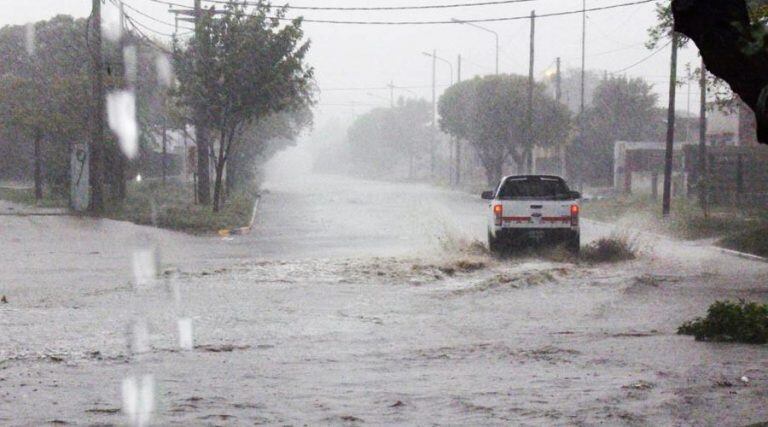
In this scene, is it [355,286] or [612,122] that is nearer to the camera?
[355,286]

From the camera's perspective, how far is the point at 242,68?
117 ft

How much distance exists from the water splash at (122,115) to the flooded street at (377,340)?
697 inches

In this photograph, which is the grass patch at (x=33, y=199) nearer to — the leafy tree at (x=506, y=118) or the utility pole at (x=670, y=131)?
the utility pole at (x=670, y=131)

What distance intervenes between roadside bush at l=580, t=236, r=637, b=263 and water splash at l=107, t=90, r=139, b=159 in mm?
22535

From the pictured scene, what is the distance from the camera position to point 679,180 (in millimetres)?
53688

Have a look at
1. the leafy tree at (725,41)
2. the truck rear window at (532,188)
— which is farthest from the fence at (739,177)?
the leafy tree at (725,41)

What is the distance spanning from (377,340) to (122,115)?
33.1 meters

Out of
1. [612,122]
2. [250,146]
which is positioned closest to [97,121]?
[250,146]

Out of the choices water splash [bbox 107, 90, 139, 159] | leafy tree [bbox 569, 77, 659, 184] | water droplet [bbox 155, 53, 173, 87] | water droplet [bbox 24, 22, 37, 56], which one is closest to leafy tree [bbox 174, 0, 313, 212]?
water splash [bbox 107, 90, 139, 159]

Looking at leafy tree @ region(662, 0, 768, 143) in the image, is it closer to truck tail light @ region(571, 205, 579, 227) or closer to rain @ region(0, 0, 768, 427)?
rain @ region(0, 0, 768, 427)

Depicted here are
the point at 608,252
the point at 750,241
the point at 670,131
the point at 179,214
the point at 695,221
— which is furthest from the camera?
the point at 670,131

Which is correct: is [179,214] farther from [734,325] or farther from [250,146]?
[250,146]

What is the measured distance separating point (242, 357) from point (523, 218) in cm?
1176

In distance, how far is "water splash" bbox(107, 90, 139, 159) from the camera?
41969 millimetres
